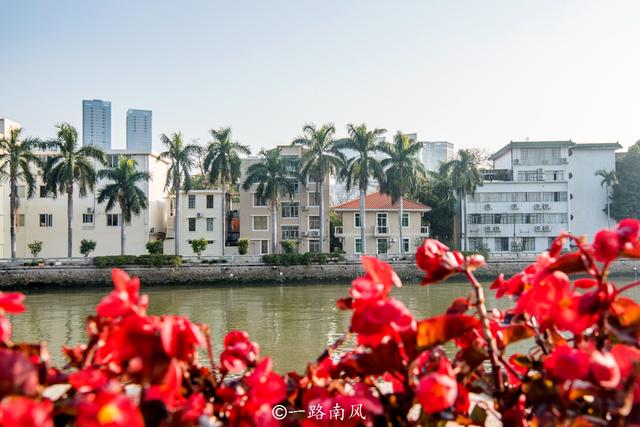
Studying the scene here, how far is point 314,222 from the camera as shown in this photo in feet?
121

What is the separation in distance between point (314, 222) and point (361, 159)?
19.7 feet

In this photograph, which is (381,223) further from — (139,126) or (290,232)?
(139,126)

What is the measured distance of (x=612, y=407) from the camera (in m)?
0.74

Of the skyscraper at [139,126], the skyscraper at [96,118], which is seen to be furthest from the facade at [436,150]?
the skyscraper at [96,118]

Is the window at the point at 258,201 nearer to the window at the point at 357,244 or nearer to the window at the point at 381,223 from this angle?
the window at the point at 357,244

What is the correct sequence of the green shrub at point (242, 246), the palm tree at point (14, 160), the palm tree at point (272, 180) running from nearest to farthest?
the palm tree at point (14, 160), the palm tree at point (272, 180), the green shrub at point (242, 246)

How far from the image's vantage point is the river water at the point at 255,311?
12.3 m

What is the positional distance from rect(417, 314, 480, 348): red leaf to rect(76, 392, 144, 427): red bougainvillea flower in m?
0.45

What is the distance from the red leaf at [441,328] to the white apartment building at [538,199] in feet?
127

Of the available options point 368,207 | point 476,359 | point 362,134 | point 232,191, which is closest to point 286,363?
point 476,359

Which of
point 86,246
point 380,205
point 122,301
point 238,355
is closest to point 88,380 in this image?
point 122,301

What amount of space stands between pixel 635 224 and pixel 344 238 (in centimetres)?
3581

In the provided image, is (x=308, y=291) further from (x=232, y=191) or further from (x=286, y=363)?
(x=232, y=191)

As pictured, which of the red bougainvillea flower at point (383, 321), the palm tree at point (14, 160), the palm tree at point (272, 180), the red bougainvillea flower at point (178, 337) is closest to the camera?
the red bougainvillea flower at point (178, 337)
